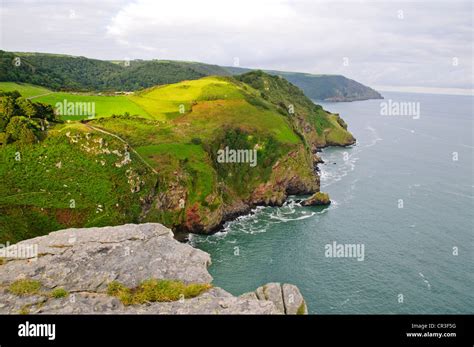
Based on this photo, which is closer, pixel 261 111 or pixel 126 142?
pixel 126 142

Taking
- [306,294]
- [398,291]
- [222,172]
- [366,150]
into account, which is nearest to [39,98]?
[222,172]

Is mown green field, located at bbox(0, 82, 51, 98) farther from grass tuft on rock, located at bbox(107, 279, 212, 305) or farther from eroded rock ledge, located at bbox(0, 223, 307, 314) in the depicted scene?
grass tuft on rock, located at bbox(107, 279, 212, 305)

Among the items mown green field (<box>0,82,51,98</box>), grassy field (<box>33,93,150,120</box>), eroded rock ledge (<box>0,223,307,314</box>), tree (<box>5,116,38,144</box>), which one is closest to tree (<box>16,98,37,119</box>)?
tree (<box>5,116,38,144</box>)

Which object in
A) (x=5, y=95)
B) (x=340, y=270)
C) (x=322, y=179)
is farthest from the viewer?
(x=322, y=179)

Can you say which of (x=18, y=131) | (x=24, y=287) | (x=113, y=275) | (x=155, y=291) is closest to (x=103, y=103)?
(x=18, y=131)

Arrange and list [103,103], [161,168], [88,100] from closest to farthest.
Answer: [161,168]
[88,100]
[103,103]

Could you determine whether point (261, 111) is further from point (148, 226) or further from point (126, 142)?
point (148, 226)

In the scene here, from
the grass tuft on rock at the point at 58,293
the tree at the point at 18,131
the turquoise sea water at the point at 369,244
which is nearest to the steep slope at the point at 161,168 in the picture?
the tree at the point at 18,131

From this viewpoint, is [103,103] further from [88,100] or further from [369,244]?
[369,244]
